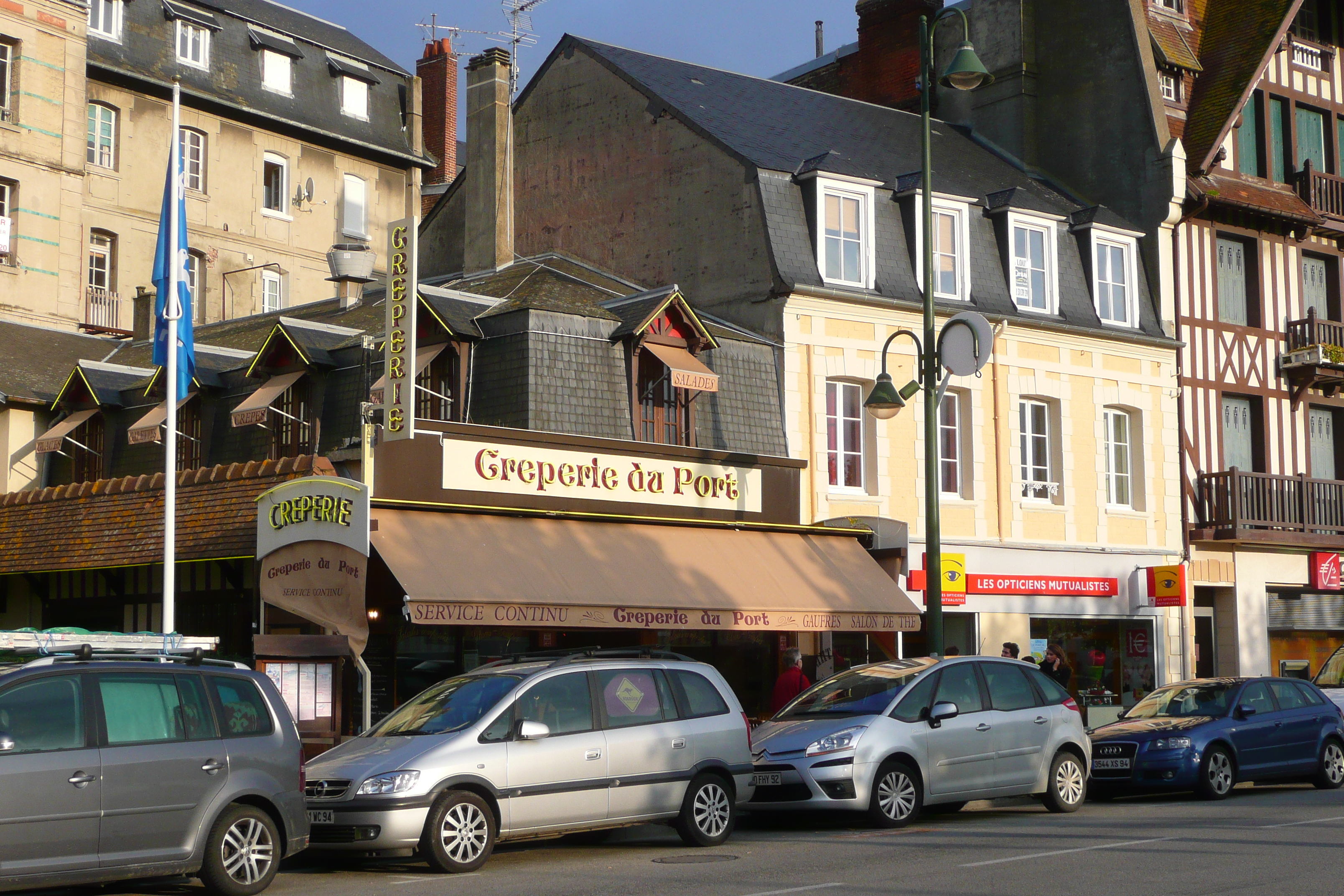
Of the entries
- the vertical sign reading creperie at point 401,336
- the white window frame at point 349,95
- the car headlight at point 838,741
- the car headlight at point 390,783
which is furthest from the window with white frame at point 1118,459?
the white window frame at point 349,95

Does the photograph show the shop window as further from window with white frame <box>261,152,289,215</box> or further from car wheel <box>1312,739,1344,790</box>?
window with white frame <box>261,152,289,215</box>

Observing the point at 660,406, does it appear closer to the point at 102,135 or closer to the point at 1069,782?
the point at 1069,782

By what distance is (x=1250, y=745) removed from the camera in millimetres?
16781

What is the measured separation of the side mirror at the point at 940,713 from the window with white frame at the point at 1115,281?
44.6ft

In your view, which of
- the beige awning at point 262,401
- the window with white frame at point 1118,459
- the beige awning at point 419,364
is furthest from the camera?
the window with white frame at point 1118,459

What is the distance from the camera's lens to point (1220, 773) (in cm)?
1642

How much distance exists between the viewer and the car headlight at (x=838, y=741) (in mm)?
13547

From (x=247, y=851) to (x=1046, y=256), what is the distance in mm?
18518

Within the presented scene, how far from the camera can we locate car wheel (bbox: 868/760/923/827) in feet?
44.7

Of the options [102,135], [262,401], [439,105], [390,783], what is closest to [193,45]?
[102,135]

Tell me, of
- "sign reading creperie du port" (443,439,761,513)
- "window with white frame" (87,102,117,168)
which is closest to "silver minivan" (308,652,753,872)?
"sign reading creperie du port" (443,439,761,513)

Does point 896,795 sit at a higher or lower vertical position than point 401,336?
lower

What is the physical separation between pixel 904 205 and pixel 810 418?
4.15 m

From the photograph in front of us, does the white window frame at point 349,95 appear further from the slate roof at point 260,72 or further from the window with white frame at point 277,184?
the window with white frame at point 277,184
